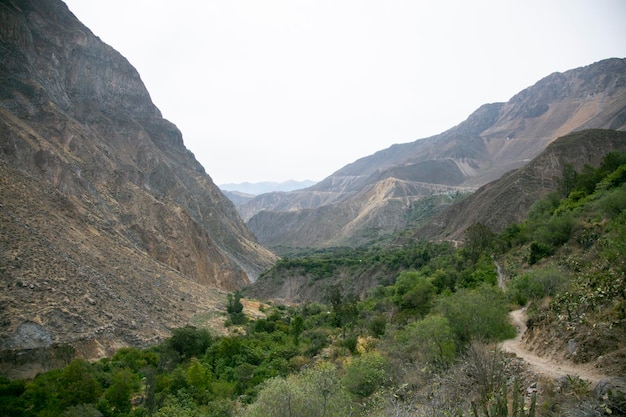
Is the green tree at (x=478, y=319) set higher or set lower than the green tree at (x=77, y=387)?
lower

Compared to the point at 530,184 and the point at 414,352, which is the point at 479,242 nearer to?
the point at 414,352

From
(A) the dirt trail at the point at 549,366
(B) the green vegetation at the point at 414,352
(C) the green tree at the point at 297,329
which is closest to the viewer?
(A) the dirt trail at the point at 549,366

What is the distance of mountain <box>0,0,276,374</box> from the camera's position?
26266 millimetres

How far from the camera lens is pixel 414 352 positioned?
17.5 metres

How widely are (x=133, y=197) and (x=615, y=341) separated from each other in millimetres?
55029

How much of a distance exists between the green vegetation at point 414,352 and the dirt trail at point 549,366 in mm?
511

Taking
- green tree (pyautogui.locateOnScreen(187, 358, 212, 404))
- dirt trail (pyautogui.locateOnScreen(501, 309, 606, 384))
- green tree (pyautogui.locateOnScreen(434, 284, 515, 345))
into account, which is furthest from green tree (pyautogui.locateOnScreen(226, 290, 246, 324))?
dirt trail (pyautogui.locateOnScreen(501, 309, 606, 384))

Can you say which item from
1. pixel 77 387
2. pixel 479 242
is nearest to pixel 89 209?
pixel 77 387

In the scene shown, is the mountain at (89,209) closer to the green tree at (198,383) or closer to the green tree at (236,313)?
the green tree at (236,313)

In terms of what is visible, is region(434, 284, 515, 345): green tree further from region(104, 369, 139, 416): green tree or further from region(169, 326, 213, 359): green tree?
region(169, 326, 213, 359): green tree

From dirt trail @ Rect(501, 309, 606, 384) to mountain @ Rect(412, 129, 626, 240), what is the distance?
146ft

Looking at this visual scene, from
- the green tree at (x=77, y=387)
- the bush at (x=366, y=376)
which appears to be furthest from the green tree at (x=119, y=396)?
the bush at (x=366, y=376)

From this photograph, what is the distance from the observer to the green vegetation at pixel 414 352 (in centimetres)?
1094

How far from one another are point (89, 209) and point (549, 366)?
44.3 meters
